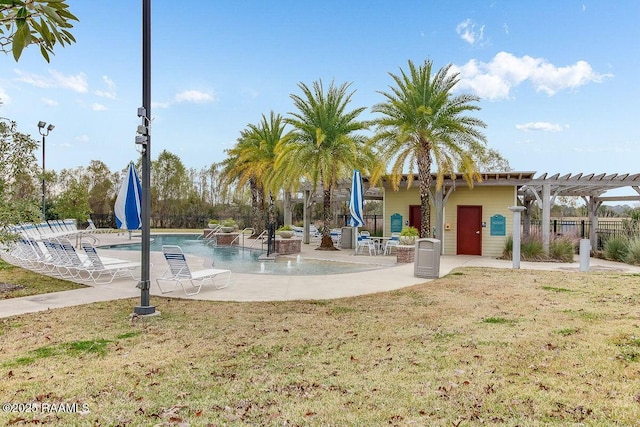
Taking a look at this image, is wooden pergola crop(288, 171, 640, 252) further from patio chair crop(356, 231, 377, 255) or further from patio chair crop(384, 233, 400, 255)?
patio chair crop(356, 231, 377, 255)

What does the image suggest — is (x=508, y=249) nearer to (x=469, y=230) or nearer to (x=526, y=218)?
(x=469, y=230)

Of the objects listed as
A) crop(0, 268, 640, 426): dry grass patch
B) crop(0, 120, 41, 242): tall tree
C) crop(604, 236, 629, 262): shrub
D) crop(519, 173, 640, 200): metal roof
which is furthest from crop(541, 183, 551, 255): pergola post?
crop(0, 120, 41, 242): tall tree

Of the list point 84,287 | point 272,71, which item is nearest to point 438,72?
point 272,71

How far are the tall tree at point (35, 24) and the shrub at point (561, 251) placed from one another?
1633cm

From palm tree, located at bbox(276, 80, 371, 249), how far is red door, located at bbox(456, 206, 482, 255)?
477 centimetres

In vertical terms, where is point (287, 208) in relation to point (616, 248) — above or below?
above

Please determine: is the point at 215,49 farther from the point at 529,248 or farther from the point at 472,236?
the point at 529,248

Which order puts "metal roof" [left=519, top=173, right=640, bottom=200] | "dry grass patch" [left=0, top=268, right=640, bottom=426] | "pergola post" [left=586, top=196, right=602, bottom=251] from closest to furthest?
"dry grass patch" [left=0, top=268, right=640, bottom=426] → "metal roof" [left=519, top=173, right=640, bottom=200] → "pergola post" [left=586, top=196, right=602, bottom=251]

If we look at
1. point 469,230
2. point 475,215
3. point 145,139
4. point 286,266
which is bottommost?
point 286,266

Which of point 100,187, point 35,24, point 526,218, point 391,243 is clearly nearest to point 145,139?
point 35,24

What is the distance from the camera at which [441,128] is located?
15.5 m

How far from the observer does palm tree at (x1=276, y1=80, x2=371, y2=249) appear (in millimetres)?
17438

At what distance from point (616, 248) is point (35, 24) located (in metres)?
18.6

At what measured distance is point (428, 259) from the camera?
10211 mm
